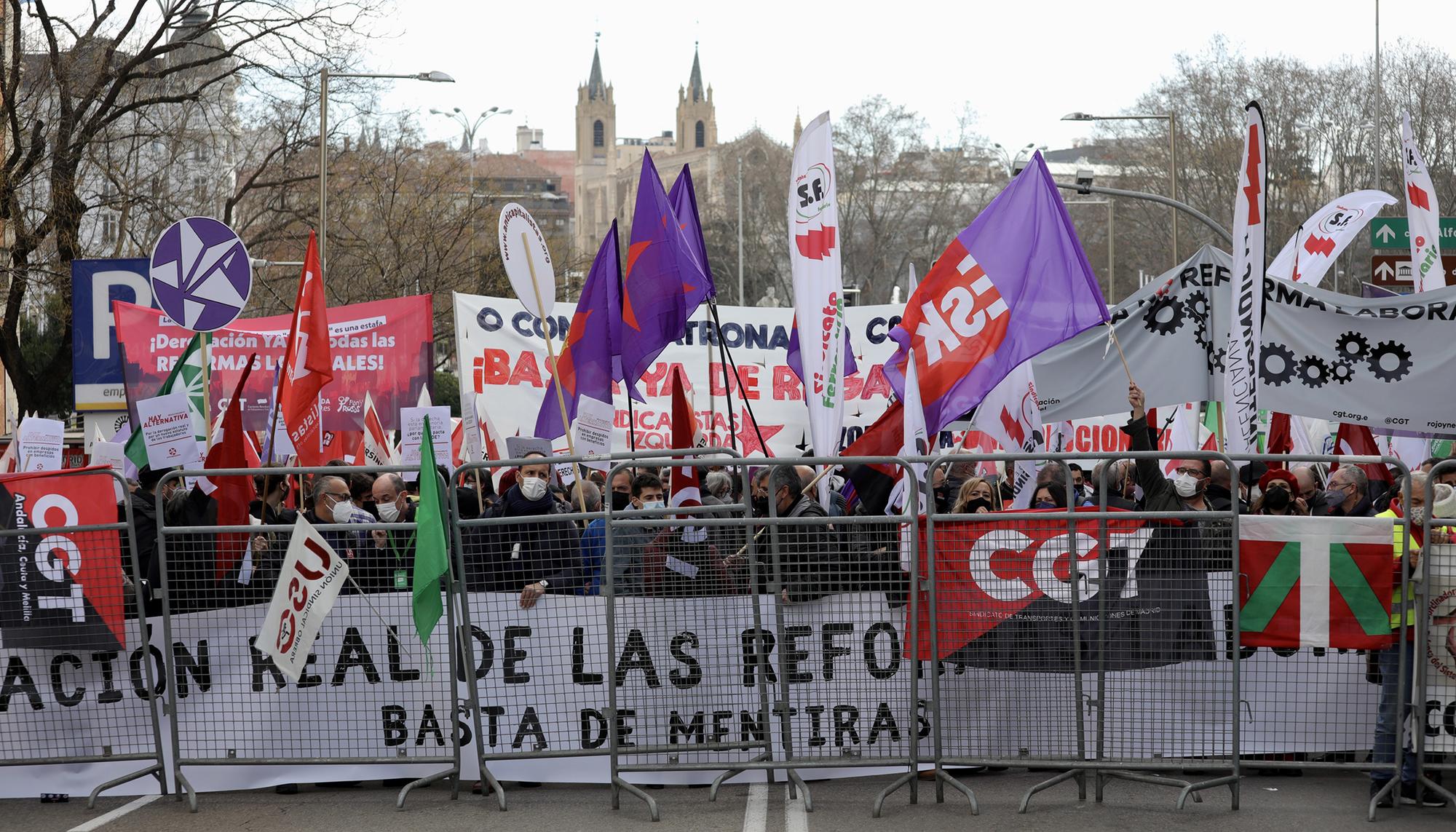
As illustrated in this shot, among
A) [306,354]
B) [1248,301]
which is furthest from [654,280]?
[1248,301]

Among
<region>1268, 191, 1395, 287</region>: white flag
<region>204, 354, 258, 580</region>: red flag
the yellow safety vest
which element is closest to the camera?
the yellow safety vest

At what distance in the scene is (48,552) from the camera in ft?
24.3

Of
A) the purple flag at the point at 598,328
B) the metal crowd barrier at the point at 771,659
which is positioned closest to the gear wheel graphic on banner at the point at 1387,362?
the metal crowd barrier at the point at 771,659

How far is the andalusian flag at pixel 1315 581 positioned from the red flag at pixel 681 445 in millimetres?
2683

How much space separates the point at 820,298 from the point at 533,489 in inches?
82.7

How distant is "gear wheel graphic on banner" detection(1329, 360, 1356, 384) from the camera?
31.4 feet

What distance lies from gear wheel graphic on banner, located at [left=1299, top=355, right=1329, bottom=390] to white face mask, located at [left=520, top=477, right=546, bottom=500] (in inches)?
190

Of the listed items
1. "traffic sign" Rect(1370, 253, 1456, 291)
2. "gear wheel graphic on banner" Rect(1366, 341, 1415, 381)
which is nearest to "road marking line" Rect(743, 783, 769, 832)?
"gear wheel graphic on banner" Rect(1366, 341, 1415, 381)

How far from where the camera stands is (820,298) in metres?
9.22

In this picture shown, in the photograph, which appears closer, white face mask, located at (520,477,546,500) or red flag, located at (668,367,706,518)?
red flag, located at (668,367,706,518)

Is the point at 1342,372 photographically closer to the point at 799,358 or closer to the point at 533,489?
the point at 799,358

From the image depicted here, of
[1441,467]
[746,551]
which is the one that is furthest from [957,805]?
[1441,467]

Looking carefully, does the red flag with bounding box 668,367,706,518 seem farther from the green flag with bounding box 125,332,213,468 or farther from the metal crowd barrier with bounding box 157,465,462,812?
the green flag with bounding box 125,332,213,468

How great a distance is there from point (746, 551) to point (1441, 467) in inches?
122
